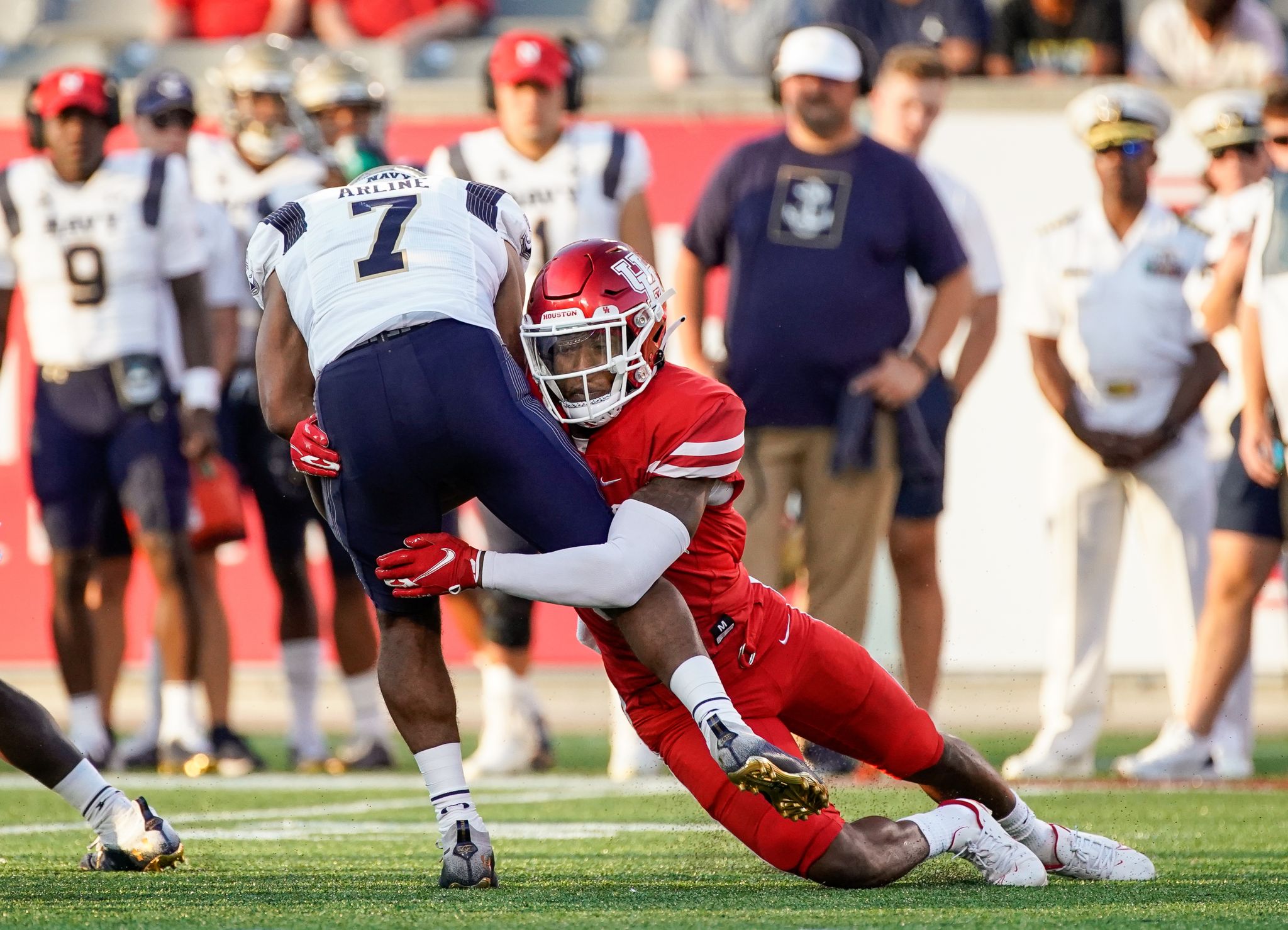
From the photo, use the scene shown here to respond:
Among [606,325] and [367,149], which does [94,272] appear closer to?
[367,149]

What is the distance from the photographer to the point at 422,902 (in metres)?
3.58

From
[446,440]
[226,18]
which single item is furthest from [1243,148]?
[226,18]

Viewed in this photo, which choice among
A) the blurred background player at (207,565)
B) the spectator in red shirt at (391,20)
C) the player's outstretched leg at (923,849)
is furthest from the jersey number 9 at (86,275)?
the player's outstretched leg at (923,849)

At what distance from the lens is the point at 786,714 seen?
3.93 m

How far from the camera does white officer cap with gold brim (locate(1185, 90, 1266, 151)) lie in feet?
23.0

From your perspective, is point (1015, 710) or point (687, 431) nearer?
point (687, 431)

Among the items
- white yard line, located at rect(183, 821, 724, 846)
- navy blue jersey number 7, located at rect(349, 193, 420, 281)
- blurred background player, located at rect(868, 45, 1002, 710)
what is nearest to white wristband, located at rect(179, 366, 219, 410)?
white yard line, located at rect(183, 821, 724, 846)

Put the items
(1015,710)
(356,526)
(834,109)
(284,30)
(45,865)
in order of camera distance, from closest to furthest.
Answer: (356,526) → (45,865) → (834,109) → (1015,710) → (284,30)

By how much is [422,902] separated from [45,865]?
1.13 meters

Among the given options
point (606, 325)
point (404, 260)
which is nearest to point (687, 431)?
point (606, 325)

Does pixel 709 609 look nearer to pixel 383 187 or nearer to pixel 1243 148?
pixel 383 187

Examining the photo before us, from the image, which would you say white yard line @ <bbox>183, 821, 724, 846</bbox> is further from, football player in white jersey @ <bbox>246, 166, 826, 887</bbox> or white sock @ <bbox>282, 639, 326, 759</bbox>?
white sock @ <bbox>282, 639, 326, 759</bbox>

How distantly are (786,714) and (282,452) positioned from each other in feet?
11.3

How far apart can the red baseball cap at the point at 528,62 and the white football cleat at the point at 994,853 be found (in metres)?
3.41
